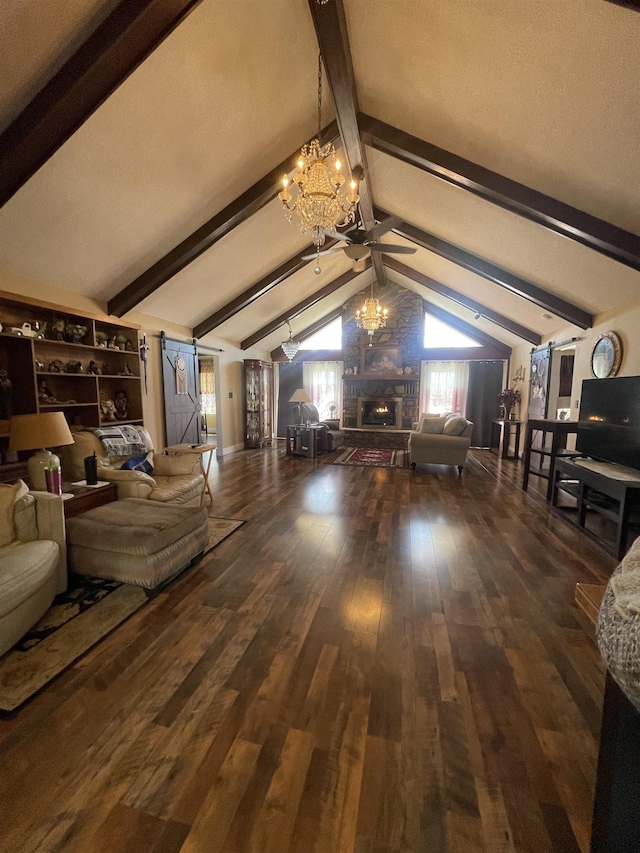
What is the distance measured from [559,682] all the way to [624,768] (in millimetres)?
1000

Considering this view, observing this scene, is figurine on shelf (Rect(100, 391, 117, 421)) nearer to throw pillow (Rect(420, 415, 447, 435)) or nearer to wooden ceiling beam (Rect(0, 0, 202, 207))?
wooden ceiling beam (Rect(0, 0, 202, 207))

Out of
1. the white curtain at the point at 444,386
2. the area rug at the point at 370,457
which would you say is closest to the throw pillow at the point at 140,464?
the area rug at the point at 370,457

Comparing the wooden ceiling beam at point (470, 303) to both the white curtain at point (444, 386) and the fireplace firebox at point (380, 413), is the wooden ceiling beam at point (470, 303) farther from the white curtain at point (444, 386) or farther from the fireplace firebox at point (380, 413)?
the fireplace firebox at point (380, 413)

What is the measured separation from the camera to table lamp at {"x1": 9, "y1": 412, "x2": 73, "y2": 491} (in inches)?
92.4

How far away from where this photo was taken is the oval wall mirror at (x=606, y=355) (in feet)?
13.1

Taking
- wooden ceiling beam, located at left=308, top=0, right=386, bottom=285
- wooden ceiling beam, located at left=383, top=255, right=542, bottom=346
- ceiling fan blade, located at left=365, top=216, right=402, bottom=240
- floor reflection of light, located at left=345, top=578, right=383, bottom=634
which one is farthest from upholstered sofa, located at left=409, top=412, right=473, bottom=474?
wooden ceiling beam, located at left=308, top=0, right=386, bottom=285

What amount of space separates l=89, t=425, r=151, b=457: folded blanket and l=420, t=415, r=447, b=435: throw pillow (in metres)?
4.34

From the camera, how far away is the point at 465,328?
8.28 m

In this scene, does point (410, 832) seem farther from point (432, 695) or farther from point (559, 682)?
point (559, 682)

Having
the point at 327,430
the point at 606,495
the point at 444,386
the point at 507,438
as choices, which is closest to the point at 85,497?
the point at 606,495

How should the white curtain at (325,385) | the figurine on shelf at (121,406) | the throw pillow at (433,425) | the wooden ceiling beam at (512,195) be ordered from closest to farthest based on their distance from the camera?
the wooden ceiling beam at (512,195) < the figurine on shelf at (121,406) < the throw pillow at (433,425) < the white curtain at (325,385)

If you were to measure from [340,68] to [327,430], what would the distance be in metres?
5.64

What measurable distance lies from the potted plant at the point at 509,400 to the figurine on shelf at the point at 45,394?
7684 millimetres

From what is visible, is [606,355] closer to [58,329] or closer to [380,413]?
[380,413]
